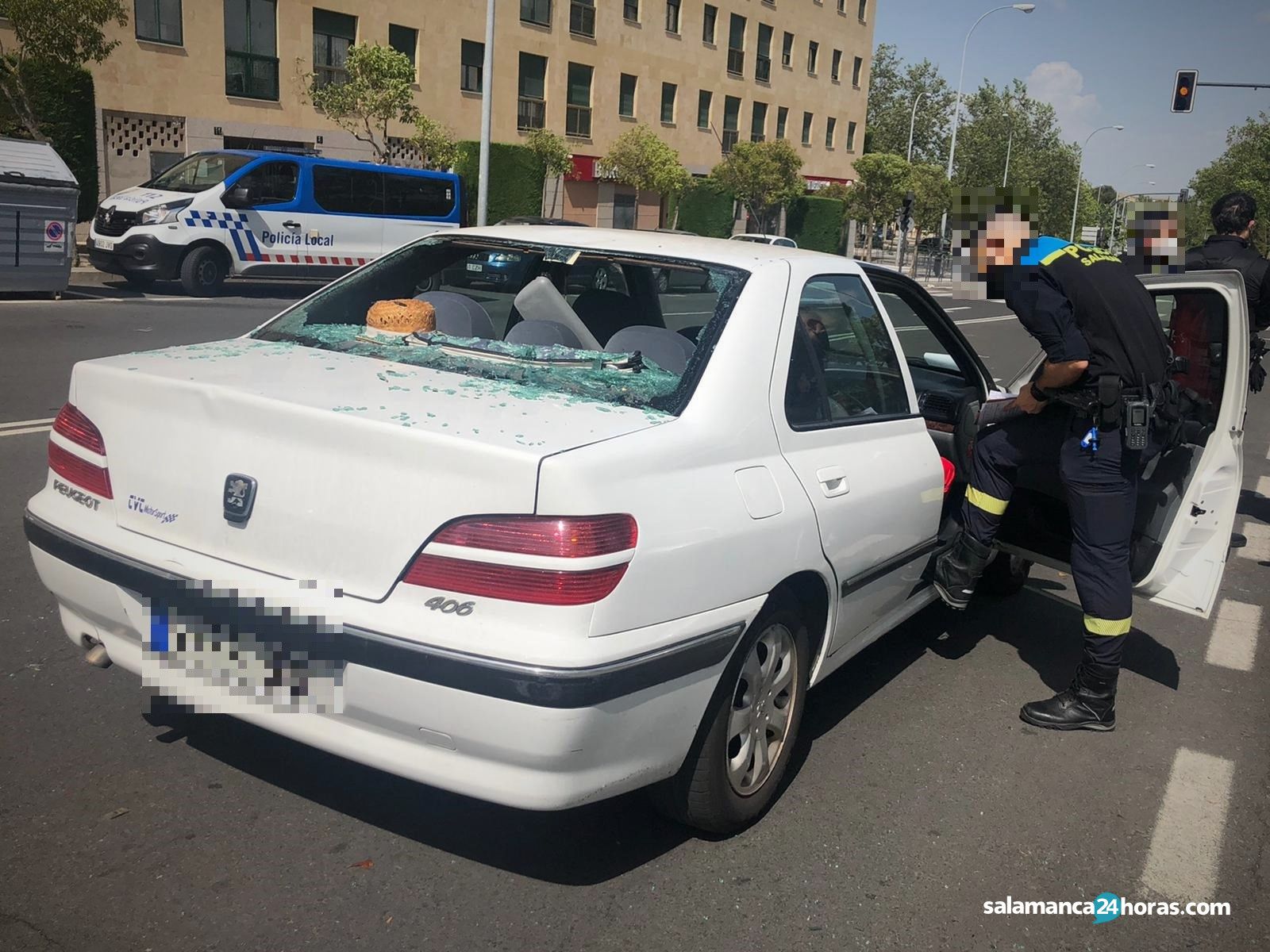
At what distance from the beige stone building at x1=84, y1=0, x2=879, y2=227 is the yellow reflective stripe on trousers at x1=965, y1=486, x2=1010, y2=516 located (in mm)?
22839

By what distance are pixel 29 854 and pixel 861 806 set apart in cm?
223

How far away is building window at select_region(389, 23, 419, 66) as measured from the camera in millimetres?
32250

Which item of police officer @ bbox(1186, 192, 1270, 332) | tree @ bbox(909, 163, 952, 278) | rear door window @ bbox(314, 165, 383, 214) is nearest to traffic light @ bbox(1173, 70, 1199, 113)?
tree @ bbox(909, 163, 952, 278)

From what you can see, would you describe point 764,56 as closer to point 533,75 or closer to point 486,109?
point 533,75

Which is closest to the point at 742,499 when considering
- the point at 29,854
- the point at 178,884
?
the point at 178,884

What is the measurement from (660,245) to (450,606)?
1752mm

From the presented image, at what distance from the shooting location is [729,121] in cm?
4759

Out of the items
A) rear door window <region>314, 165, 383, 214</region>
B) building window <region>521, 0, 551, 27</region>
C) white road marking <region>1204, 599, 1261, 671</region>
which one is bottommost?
white road marking <region>1204, 599, 1261, 671</region>

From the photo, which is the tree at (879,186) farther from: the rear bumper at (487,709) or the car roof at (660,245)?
the rear bumper at (487,709)

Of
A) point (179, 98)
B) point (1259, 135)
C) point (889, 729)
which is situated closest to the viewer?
point (889, 729)

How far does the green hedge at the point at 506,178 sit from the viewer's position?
3353 cm

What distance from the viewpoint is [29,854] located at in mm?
2842

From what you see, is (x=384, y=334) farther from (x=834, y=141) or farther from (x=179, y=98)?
(x=834, y=141)

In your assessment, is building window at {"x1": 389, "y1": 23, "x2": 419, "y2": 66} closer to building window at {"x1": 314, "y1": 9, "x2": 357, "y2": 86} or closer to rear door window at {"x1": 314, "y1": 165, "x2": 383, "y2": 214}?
building window at {"x1": 314, "y1": 9, "x2": 357, "y2": 86}
